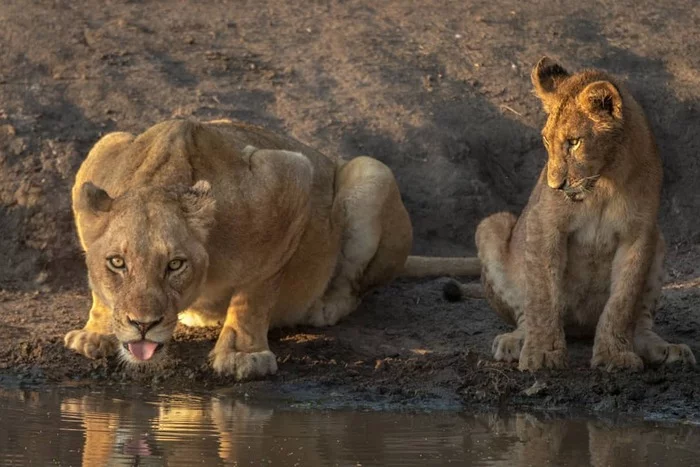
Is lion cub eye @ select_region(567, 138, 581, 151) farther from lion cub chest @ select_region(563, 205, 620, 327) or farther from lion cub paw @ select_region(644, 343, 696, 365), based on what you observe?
lion cub paw @ select_region(644, 343, 696, 365)

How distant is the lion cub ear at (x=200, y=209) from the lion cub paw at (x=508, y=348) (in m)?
1.84

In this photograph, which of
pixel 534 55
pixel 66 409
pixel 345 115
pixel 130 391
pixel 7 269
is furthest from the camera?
pixel 534 55

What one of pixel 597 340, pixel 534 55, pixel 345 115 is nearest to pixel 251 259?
pixel 597 340

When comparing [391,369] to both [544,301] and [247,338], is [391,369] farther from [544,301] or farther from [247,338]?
[544,301]

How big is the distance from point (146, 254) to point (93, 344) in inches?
49.7

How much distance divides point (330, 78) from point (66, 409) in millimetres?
5261

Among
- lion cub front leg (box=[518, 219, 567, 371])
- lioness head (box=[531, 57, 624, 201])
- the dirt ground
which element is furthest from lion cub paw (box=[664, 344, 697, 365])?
lioness head (box=[531, 57, 624, 201])

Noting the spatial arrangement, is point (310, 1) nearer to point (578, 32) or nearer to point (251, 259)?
point (578, 32)

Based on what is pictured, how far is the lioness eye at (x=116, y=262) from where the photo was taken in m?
7.82

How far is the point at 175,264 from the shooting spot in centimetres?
789

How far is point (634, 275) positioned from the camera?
27.5ft

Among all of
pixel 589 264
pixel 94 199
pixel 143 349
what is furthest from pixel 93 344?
pixel 589 264

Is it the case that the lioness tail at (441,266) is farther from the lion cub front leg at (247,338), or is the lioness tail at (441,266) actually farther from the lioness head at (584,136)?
the lioness head at (584,136)

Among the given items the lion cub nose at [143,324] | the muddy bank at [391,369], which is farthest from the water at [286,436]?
the lion cub nose at [143,324]
